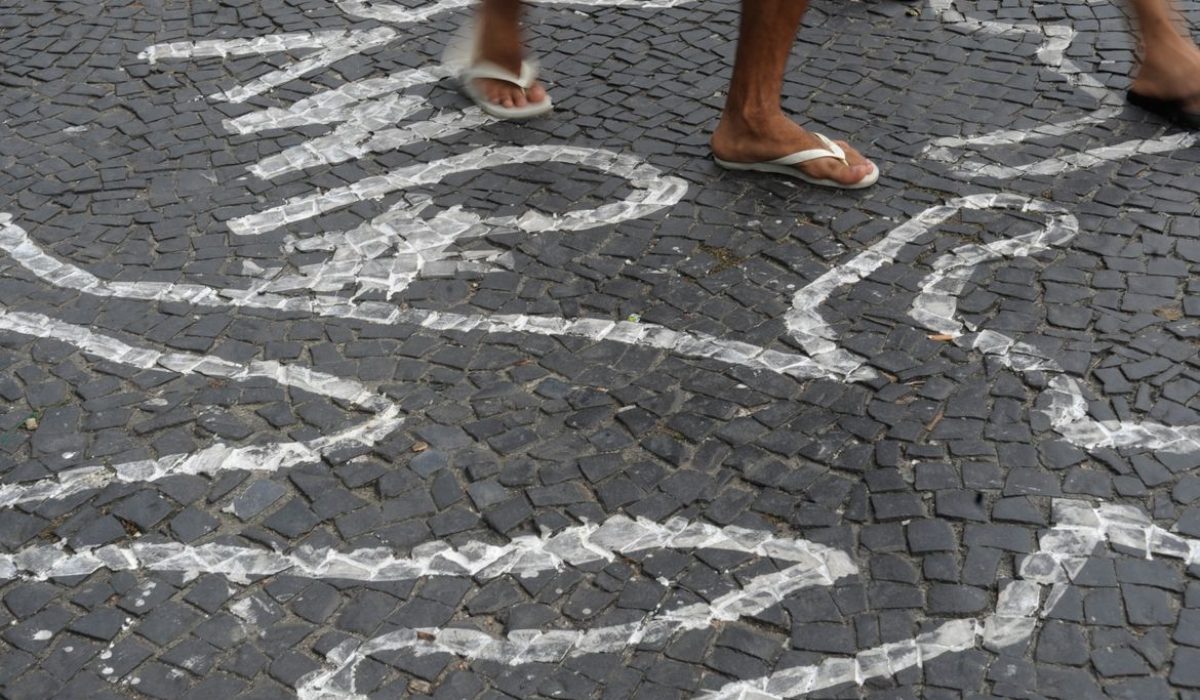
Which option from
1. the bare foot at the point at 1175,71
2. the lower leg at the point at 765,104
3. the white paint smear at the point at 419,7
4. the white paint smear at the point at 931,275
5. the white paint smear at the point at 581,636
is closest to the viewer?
the white paint smear at the point at 581,636

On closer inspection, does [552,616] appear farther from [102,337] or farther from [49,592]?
[102,337]

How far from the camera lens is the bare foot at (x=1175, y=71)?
4535 mm

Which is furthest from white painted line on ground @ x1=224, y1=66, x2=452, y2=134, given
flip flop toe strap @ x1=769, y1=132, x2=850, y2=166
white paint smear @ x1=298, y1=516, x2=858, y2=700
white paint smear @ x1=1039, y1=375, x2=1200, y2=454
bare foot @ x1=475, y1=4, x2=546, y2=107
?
white paint smear @ x1=1039, y1=375, x2=1200, y2=454

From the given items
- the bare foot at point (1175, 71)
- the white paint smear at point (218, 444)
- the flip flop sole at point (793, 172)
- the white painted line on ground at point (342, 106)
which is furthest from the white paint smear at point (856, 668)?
A: the white painted line on ground at point (342, 106)

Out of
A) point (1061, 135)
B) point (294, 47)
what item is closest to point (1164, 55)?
Result: point (1061, 135)

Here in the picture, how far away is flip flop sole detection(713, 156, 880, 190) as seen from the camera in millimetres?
4320

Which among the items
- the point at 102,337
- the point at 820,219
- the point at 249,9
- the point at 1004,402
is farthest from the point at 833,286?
the point at 249,9

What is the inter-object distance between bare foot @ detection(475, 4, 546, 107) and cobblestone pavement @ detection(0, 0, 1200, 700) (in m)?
0.14

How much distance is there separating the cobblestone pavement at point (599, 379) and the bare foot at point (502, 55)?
0.14 meters

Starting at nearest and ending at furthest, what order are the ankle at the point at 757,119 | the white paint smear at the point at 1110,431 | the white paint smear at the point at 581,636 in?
the white paint smear at the point at 581,636 < the white paint smear at the point at 1110,431 < the ankle at the point at 757,119

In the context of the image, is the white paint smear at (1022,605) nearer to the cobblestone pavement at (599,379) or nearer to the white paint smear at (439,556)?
the cobblestone pavement at (599,379)

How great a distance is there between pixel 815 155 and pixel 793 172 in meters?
0.12

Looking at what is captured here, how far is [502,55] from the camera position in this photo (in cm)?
481

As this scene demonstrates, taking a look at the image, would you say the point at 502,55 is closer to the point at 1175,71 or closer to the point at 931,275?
the point at 931,275
